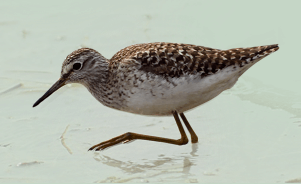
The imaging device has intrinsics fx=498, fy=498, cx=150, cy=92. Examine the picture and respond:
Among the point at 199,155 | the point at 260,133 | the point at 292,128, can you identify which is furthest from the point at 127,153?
the point at 292,128

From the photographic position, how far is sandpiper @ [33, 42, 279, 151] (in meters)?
8.20

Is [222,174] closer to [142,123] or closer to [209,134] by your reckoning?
[209,134]

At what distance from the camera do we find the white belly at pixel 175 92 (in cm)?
816

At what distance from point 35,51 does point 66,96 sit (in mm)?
3103

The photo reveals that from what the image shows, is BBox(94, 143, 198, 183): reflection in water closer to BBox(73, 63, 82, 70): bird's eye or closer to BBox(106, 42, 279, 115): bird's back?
BBox(106, 42, 279, 115): bird's back

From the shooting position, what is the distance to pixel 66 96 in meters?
11.1

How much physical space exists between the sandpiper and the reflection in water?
1.38ft

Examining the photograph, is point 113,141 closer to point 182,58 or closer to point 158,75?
point 158,75

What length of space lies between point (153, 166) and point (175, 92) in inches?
50.1

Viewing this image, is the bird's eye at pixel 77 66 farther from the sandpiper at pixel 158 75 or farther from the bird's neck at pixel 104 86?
the bird's neck at pixel 104 86

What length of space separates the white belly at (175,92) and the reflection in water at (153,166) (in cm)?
84

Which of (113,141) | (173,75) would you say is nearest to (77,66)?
(113,141)

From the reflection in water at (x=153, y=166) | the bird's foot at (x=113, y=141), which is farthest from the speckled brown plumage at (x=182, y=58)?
the reflection in water at (x=153, y=166)

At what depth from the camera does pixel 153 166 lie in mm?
8195
